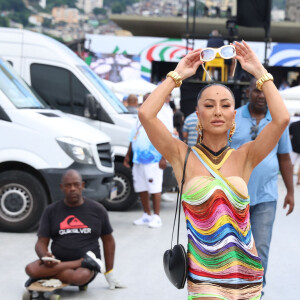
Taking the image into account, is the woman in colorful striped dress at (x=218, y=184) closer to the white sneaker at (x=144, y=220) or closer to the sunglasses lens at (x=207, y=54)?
the sunglasses lens at (x=207, y=54)

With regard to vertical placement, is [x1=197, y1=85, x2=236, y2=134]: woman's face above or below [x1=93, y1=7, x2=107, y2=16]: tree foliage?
above

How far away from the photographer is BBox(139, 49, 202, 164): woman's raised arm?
13.0ft

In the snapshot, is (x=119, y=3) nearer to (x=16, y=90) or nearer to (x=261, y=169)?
(x=16, y=90)

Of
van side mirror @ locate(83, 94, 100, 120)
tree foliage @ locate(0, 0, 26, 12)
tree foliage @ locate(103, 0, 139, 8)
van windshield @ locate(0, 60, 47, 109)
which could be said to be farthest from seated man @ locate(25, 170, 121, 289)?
tree foliage @ locate(103, 0, 139, 8)

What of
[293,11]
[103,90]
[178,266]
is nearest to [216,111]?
[178,266]

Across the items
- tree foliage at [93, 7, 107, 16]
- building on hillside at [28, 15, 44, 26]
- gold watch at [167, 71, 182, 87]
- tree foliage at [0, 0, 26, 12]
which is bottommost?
tree foliage at [93, 7, 107, 16]

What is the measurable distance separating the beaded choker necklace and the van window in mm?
8253

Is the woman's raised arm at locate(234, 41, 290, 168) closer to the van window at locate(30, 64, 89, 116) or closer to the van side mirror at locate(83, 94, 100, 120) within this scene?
the van side mirror at locate(83, 94, 100, 120)

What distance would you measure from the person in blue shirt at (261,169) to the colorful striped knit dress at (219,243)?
87.9 inches

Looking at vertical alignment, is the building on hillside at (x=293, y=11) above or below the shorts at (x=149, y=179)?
below

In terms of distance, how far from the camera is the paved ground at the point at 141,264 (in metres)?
7.17

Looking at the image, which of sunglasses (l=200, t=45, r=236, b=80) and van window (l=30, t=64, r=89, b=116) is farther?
van window (l=30, t=64, r=89, b=116)

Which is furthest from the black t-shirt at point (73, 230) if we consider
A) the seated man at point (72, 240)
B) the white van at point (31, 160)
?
the white van at point (31, 160)

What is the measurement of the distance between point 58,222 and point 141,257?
203 cm
